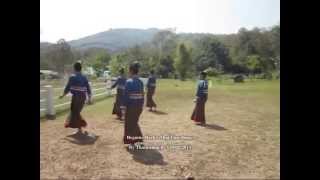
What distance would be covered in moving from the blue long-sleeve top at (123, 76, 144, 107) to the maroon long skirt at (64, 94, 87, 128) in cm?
40

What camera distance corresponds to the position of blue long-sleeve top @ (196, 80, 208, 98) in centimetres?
483

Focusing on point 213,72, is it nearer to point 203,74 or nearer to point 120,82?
point 203,74

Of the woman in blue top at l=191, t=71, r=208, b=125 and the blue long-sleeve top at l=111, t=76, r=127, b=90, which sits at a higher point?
the blue long-sleeve top at l=111, t=76, r=127, b=90

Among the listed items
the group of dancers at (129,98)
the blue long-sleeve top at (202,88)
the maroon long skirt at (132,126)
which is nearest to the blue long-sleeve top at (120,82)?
the group of dancers at (129,98)

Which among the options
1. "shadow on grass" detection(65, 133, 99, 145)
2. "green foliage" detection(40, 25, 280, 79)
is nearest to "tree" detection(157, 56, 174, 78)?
"green foliage" detection(40, 25, 280, 79)

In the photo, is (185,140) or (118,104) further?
(118,104)

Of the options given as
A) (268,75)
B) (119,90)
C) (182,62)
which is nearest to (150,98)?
(119,90)

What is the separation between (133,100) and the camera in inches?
191

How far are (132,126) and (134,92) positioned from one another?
0.31m

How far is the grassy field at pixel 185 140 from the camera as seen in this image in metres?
4.71

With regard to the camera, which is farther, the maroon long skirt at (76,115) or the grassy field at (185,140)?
the maroon long skirt at (76,115)

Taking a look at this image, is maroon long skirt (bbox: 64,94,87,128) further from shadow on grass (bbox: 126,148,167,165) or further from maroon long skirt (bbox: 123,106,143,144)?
shadow on grass (bbox: 126,148,167,165)

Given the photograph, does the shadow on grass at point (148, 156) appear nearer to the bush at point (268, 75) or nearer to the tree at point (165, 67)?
the tree at point (165, 67)
